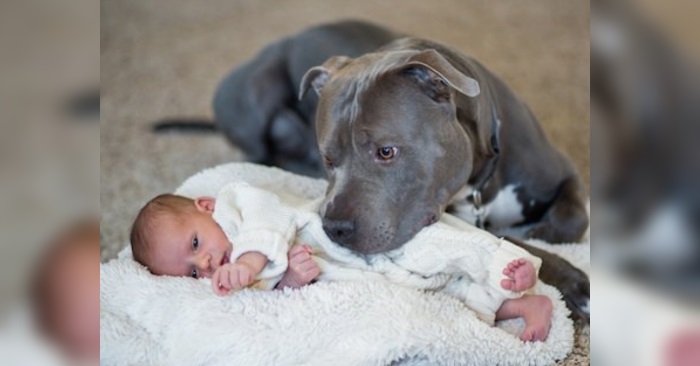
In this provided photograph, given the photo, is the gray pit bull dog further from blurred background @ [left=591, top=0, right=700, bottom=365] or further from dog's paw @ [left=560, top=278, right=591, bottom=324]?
blurred background @ [left=591, top=0, right=700, bottom=365]

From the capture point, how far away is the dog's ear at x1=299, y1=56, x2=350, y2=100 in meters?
1.77

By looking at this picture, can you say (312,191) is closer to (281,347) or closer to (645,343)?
(281,347)

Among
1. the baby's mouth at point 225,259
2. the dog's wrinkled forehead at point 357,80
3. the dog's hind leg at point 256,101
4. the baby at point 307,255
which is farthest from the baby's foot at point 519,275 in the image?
the dog's hind leg at point 256,101

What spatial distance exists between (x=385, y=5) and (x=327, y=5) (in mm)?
289

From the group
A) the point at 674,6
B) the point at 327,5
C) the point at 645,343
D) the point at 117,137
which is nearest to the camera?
the point at 674,6

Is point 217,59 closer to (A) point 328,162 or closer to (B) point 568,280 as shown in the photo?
(A) point 328,162

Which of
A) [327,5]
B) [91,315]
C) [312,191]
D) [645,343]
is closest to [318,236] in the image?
[312,191]

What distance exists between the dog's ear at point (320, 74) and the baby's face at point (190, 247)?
0.39 meters

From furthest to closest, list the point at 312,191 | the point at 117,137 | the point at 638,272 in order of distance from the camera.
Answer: the point at 117,137
the point at 312,191
the point at 638,272

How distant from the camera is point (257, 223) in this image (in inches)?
59.4

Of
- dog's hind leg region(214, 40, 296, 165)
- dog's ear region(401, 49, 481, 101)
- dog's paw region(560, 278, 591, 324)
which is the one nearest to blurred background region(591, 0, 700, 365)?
dog's ear region(401, 49, 481, 101)

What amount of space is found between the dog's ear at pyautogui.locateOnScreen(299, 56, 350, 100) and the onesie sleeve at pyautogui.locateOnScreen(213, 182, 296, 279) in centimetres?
30

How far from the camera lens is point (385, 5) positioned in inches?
167

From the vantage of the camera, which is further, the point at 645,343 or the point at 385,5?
the point at 385,5
